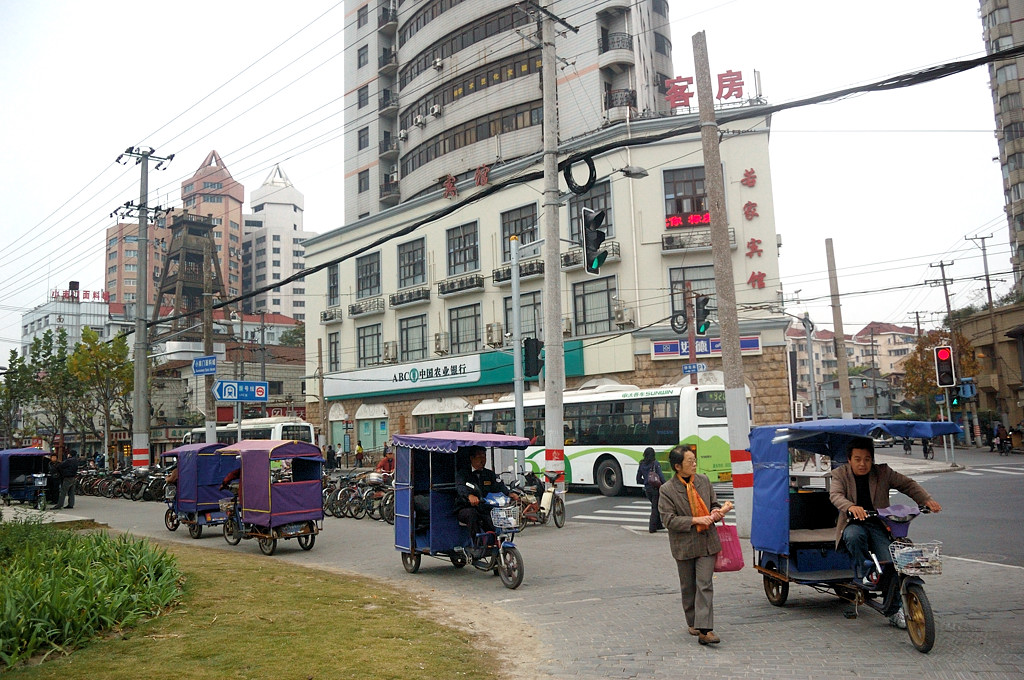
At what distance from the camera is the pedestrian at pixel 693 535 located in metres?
6.89

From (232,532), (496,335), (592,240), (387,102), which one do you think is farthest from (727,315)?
(387,102)

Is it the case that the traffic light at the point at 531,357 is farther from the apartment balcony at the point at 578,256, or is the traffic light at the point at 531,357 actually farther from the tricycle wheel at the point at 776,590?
the apartment balcony at the point at 578,256

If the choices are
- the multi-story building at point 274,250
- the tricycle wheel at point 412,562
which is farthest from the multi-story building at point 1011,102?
the multi-story building at point 274,250

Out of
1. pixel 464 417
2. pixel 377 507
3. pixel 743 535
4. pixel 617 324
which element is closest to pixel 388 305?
pixel 464 417

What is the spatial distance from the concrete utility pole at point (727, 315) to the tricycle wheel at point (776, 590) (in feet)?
14.6

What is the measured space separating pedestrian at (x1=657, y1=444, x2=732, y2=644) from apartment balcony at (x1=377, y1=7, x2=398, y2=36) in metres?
49.2

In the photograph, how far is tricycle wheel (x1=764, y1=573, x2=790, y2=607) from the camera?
8.26 m

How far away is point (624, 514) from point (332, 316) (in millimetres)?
33568

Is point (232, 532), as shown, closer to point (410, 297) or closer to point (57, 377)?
point (410, 297)

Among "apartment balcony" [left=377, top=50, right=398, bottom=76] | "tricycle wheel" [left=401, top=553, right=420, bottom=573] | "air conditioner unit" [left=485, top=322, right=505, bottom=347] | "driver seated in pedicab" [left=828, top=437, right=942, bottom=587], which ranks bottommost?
"tricycle wheel" [left=401, top=553, right=420, bottom=573]

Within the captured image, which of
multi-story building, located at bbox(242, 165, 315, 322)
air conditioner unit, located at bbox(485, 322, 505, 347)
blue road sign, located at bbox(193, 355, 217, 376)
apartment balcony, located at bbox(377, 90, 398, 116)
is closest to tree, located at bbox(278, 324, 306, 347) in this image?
multi-story building, located at bbox(242, 165, 315, 322)

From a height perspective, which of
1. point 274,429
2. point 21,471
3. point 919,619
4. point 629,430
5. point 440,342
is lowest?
point 919,619

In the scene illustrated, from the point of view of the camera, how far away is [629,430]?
77.7 feet

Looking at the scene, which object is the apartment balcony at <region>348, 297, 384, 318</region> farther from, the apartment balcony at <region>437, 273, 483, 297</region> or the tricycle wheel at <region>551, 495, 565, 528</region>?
the tricycle wheel at <region>551, 495, 565, 528</region>
